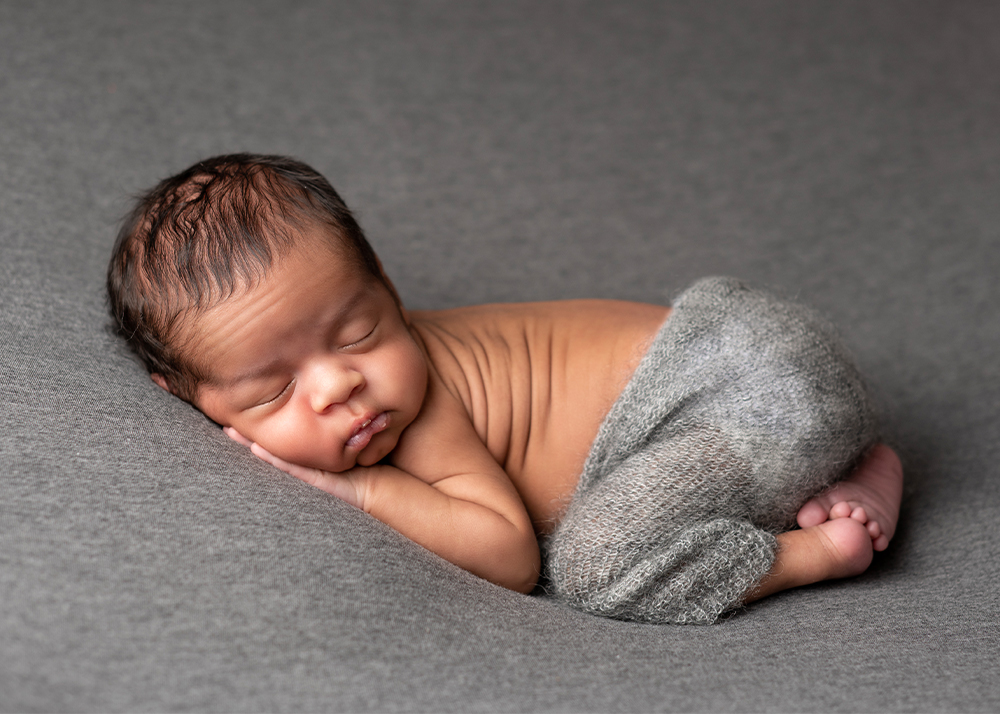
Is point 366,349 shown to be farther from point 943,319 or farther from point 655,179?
point 943,319

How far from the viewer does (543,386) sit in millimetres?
1283

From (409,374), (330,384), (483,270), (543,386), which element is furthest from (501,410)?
(483,270)

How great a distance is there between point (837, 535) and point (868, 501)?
12cm

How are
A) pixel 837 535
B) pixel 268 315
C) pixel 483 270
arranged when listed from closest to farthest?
pixel 268 315 → pixel 837 535 → pixel 483 270

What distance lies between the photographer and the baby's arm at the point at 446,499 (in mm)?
1091

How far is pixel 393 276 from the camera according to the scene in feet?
5.81

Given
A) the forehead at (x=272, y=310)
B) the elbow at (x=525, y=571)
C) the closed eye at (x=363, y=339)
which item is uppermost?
the forehead at (x=272, y=310)

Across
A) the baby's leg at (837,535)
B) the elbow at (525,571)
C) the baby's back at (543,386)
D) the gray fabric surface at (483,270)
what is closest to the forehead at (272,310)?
the gray fabric surface at (483,270)

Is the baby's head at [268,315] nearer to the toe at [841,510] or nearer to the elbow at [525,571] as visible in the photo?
the elbow at [525,571]

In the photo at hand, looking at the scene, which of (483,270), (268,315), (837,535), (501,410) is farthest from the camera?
(483,270)

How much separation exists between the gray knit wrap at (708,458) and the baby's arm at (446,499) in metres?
0.07

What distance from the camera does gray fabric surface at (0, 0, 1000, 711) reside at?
0.80 meters

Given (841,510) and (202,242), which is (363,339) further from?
(841,510)

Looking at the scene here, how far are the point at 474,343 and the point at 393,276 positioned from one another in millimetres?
510
